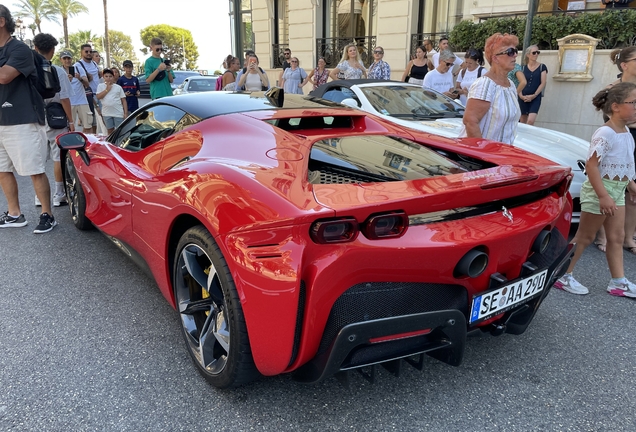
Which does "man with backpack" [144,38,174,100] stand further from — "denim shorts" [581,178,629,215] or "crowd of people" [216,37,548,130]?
"denim shorts" [581,178,629,215]

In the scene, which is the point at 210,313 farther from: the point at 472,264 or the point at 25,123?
the point at 25,123

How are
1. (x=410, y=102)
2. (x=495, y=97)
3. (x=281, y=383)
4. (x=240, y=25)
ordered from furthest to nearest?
(x=240, y=25), (x=410, y=102), (x=495, y=97), (x=281, y=383)

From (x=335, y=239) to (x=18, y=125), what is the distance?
13.6 ft

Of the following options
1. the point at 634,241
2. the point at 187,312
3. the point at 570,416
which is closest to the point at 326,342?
the point at 187,312

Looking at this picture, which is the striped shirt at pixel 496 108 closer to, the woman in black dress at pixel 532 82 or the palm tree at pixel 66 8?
the woman in black dress at pixel 532 82

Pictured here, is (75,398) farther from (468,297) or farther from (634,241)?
(634,241)

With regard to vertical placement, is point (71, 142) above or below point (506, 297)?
above

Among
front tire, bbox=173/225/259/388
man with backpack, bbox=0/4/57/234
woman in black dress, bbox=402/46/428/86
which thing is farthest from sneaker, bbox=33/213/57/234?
woman in black dress, bbox=402/46/428/86

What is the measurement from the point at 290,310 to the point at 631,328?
242 centimetres

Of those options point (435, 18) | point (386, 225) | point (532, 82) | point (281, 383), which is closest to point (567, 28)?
point (532, 82)

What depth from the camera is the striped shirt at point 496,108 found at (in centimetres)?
361

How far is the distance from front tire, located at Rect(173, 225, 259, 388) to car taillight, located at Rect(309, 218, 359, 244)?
0.47 meters

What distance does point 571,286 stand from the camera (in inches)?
139

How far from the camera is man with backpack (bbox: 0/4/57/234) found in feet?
14.0
